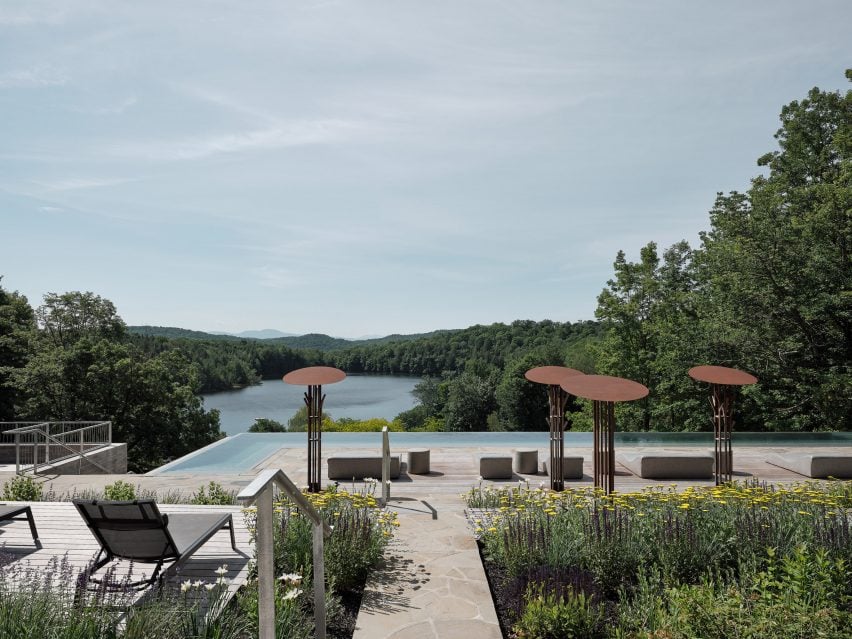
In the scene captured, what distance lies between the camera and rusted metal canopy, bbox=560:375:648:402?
6.99 metres

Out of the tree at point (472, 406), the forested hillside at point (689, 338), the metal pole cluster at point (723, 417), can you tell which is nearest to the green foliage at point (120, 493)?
the metal pole cluster at point (723, 417)

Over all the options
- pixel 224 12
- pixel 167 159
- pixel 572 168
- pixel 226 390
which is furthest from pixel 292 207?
pixel 226 390

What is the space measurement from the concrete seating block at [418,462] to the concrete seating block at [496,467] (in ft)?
3.29

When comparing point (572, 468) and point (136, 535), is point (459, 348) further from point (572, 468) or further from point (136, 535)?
point (136, 535)

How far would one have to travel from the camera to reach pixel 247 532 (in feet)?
17.5

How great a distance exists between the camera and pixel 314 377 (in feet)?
27.3

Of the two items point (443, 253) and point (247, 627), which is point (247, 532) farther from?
point (443, 253)

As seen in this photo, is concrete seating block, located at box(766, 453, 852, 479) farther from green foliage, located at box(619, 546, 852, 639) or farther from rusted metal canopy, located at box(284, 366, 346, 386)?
rusted metal canopy, located at box(284, 366, 346, 386)

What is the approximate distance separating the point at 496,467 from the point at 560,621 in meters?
5.99

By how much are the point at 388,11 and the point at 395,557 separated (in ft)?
23.6

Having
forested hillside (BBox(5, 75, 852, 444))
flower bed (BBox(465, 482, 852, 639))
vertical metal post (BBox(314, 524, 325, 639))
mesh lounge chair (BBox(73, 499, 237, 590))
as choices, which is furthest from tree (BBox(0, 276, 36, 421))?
vertical metal post (BBox(314, 524, 325, 639))

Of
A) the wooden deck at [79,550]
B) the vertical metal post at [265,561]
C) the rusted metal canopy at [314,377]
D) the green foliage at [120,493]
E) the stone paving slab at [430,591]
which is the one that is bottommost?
the stone paving slab at [430,591]

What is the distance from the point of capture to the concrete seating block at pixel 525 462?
9.91 m

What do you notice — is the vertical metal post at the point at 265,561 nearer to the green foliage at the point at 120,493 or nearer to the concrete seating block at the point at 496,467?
the green foliage at the point at 120,493
